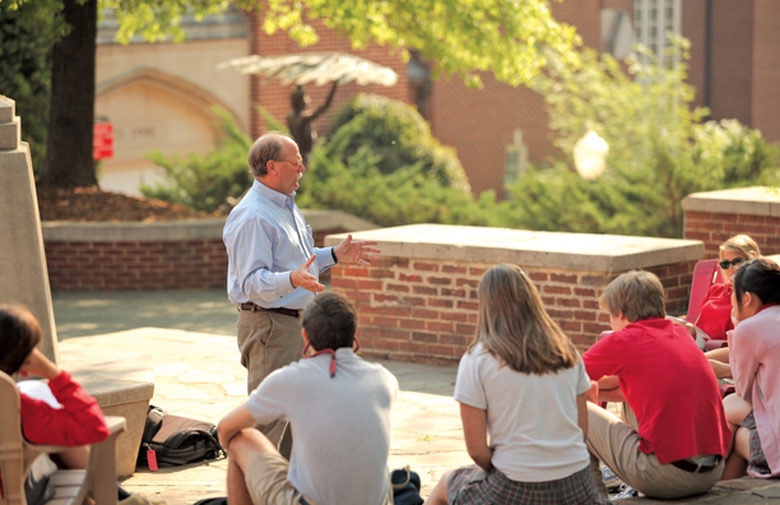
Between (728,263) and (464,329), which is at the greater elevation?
Answer: (728,263)

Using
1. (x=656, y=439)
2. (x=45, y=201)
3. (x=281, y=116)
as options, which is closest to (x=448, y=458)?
(x=656, y=439)

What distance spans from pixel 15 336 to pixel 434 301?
209 inches

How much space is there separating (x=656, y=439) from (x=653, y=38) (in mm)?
29113

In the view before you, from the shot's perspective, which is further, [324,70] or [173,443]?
[324,70]

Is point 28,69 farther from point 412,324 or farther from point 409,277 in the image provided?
point 412,324

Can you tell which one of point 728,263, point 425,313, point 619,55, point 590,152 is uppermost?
point 619,55

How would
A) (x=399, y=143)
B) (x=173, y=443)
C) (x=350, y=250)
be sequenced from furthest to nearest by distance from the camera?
(x=399, y=143), (x=173, y=443), (x=350, y=250)

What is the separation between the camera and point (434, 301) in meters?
8.91

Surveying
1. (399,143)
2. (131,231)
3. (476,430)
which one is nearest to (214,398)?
(476,430)

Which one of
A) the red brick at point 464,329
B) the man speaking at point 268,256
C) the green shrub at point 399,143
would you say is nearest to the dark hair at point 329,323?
the man speaking at point 268,256

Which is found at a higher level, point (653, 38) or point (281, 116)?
point (653, 38)

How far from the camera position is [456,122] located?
3000cm

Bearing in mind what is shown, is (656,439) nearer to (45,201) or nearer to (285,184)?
(285,184)

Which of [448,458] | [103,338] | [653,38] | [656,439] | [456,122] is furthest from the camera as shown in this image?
[653,38]
